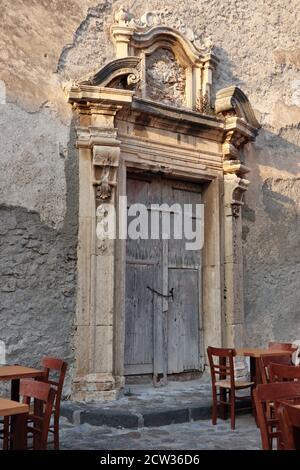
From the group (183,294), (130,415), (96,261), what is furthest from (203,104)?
(130,415)

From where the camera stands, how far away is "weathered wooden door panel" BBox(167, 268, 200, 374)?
5961 millimetres

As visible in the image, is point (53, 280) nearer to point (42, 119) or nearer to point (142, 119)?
point (42, 119)

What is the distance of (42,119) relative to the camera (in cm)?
520

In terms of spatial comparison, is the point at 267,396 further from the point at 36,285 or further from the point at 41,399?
the point at 36,285

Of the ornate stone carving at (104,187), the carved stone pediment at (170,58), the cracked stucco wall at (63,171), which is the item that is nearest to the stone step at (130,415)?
the cracked stucco wall at (63,171)

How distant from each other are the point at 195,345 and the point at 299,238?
6.59 ft

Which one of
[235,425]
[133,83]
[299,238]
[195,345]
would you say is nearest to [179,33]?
[133,83]

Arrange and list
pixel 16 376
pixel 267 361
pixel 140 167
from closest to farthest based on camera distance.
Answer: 1. pixel 16 376
2. pixel 267 361
3. pixel 140 167

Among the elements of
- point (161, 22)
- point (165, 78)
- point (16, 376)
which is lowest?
point (16, 376)

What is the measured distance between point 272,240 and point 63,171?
2838 millimetres

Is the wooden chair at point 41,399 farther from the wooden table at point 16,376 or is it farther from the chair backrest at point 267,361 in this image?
the chair backrest at point 267,361

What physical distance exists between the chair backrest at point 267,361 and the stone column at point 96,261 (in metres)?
1.54

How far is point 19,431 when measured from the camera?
2621 millimetres

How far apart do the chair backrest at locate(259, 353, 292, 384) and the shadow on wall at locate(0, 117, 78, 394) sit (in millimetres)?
1887
